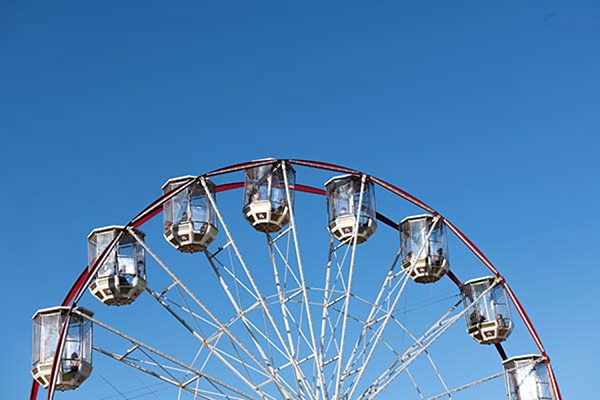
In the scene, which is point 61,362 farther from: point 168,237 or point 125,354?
point 168,237

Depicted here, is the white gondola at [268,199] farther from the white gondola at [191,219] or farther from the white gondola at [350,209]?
the white gondola at [350,209]

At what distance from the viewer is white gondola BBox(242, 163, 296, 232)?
2553 centimetres

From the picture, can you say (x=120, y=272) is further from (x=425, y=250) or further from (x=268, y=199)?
(x=425, y=250)

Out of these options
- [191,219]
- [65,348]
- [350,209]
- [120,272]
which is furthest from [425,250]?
[65,348]

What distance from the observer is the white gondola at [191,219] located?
83.6 feet

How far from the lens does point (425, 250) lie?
26.9 meters

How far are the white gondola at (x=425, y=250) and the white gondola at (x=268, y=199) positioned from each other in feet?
10.3

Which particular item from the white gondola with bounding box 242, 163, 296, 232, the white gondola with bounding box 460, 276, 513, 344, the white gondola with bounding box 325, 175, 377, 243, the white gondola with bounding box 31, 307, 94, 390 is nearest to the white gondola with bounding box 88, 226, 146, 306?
the white gondola with bounding box 31, 307, 94, 390

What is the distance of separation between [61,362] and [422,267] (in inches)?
322

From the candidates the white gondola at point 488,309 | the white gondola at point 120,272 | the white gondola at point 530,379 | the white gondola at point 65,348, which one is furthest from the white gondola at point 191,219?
the white gondola at point 530,379

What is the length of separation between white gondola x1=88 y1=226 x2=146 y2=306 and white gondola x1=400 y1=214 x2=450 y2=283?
5972mm

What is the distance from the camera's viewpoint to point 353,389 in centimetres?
2425

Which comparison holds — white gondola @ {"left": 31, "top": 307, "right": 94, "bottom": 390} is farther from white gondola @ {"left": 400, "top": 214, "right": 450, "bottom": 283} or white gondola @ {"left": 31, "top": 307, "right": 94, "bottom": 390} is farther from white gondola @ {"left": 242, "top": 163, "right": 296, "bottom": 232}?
white gondola @ {"left": 400, "top": 214, "right": 450, "bottom": 283}

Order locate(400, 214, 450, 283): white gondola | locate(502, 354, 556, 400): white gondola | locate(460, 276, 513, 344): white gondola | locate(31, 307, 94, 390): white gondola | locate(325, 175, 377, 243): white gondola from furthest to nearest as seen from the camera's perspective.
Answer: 1. locate(460, 276, 513, 344): white gondola
2. locate(502, 354, 556, 400): white gondola
3. locate(400, 214, 450, 283): white gondola
4. locate(325, 175, 377, 243): white gondola
5. locate(31, 307, 94, 390): white gondola
